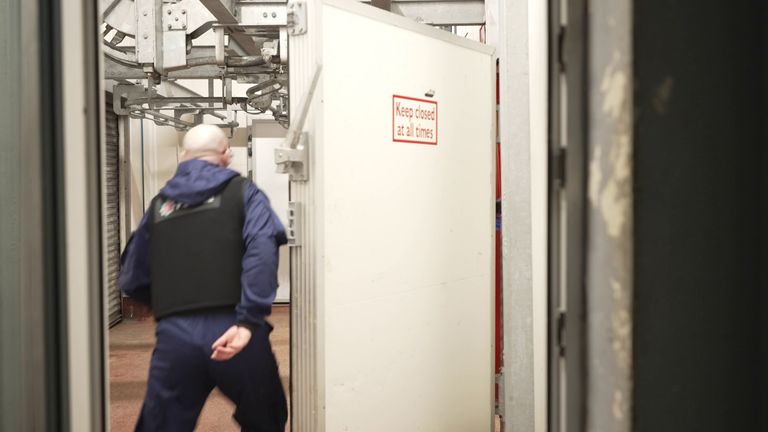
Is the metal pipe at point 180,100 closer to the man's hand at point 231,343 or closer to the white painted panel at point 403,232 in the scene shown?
the white painted panel at point 403,232

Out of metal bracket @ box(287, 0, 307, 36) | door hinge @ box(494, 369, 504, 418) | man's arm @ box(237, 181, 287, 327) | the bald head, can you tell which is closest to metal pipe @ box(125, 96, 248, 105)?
the bald head

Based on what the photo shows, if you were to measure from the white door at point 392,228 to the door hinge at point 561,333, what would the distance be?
108cm

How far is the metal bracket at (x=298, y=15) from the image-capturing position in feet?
6.09

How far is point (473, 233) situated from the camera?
2447mm

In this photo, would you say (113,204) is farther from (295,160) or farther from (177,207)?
(295,160)

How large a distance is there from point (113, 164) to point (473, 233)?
4785 mm

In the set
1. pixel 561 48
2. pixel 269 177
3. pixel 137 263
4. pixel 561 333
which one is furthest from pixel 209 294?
pixel 269 177

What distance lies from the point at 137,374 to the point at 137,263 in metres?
2.48

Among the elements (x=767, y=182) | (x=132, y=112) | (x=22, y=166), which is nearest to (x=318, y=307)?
(x=22, y=166)

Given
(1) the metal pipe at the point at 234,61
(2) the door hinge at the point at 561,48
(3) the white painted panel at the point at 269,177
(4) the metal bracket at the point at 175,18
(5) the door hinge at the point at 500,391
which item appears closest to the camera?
(2) the door hinge at the point at 561,48

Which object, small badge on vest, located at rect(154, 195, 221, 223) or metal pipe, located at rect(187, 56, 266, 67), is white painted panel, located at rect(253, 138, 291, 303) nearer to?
metal pipe, located at rect(187, 56, 266, 67)

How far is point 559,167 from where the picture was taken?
3.00 feet

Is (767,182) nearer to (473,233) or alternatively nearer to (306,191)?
(306,191)

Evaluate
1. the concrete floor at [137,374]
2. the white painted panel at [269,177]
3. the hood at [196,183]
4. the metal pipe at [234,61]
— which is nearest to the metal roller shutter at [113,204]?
the concrete floor at [137,374]
